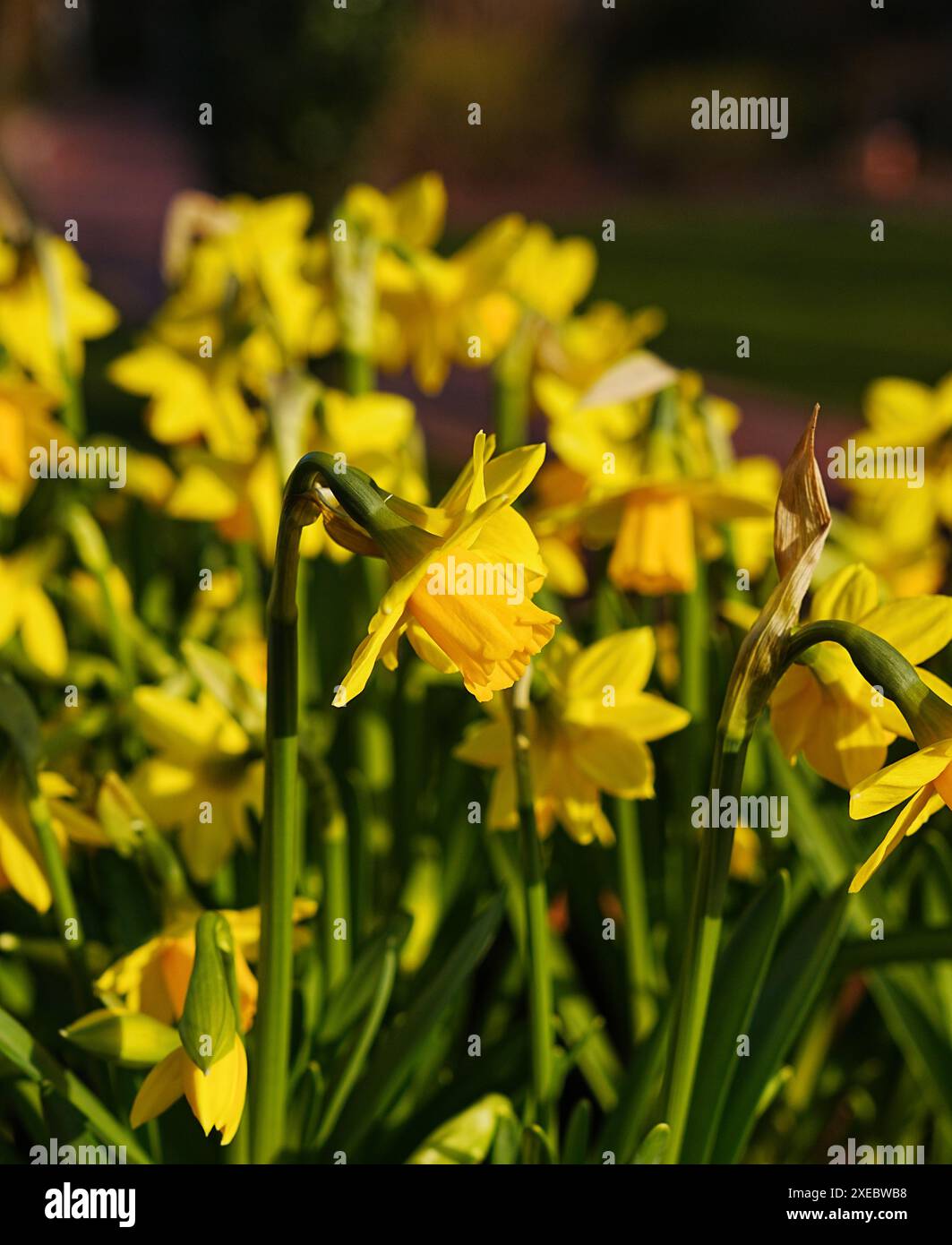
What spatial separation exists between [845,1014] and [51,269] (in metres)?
1.42

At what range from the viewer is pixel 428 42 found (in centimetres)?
1323

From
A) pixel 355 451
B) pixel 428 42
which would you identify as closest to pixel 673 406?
pixel 355 451

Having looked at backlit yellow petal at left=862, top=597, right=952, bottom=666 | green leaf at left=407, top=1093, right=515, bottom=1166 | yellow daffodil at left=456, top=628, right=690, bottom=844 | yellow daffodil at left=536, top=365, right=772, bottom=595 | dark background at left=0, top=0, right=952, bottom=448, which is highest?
dark background at left=0, top=0, right=952, bottom=448

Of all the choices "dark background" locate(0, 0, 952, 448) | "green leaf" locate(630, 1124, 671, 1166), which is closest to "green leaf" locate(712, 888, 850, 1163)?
"green leaf" locate(630, 1124, 671, 1166)

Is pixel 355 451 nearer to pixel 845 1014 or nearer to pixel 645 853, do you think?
pixel 645 853

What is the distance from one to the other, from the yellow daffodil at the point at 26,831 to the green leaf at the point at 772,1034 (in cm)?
62

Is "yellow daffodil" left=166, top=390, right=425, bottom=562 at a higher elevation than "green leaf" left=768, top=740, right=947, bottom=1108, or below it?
higher

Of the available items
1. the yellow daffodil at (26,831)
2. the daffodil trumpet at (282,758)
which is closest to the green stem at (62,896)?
the yellow daffodil at (26,831)

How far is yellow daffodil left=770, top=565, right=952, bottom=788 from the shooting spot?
3.33ft

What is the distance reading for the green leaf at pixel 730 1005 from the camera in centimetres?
117

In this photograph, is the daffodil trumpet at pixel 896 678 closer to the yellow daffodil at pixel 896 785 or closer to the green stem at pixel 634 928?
the yellow daffodil at pixel 896 785

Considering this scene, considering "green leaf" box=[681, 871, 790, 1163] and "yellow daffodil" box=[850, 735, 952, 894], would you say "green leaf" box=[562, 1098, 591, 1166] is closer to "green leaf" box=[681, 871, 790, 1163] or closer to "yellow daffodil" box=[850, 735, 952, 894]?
"green leaf" box=[681, 871, 790, 1163]

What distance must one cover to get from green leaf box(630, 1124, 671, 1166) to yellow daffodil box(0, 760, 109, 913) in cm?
55

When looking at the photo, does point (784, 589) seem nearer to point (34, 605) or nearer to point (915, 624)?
point (915, 624)
